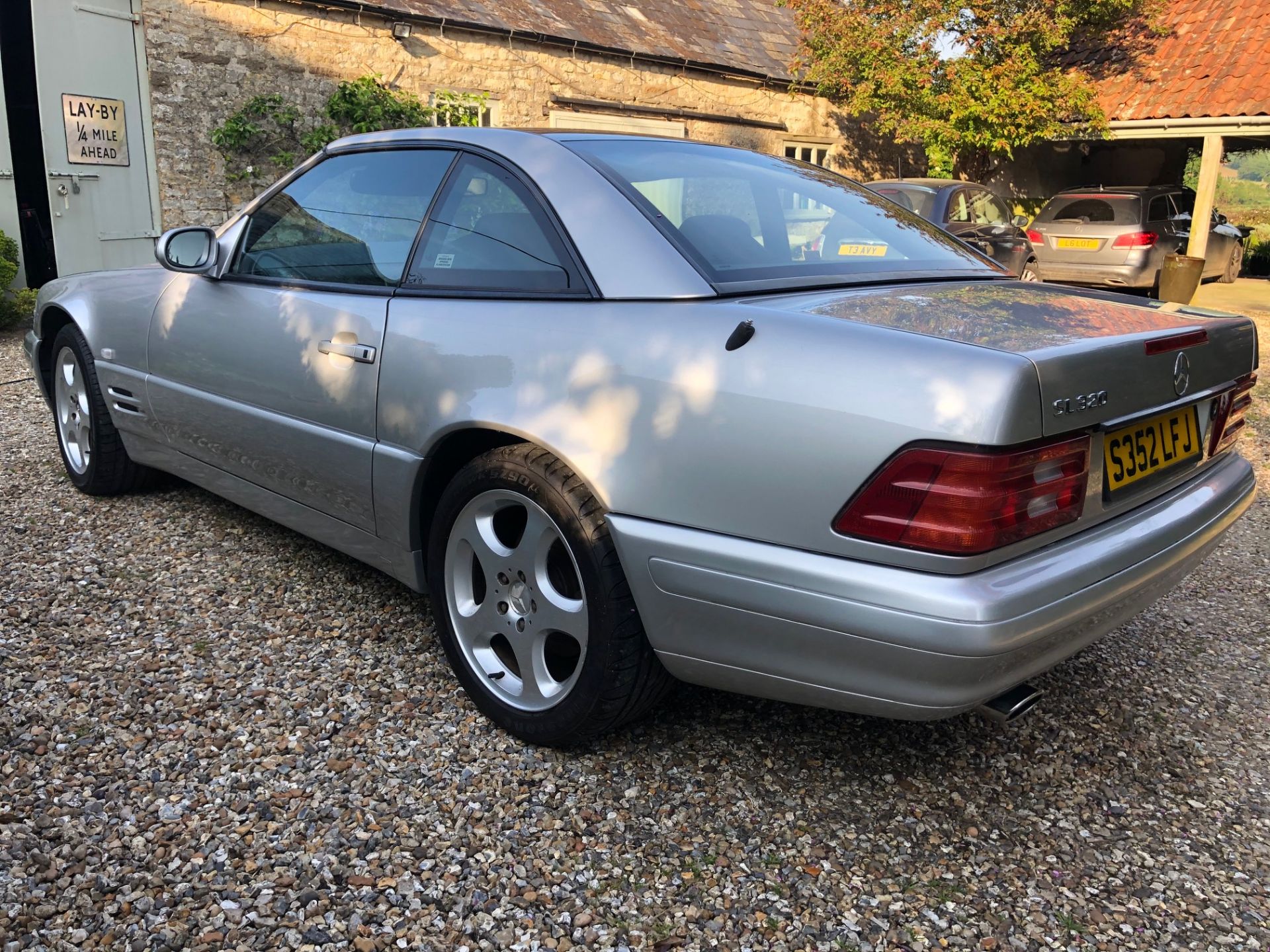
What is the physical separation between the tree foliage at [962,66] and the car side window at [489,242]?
44.6 feet

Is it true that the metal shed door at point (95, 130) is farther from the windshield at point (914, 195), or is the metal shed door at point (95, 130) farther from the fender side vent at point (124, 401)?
the windshield at point (914, 195)

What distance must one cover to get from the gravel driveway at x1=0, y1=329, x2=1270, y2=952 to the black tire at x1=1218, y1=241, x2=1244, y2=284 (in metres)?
16.2

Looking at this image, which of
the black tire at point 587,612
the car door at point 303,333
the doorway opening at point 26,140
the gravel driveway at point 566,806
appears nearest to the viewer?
the gravel driveway at point 566,806

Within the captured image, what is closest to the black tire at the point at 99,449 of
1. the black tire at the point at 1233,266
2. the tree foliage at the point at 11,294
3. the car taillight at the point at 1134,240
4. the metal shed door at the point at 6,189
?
the tree foliage at the point at 11,294

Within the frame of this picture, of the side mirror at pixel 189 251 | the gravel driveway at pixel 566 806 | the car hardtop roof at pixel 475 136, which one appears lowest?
the gravel driveway at pixel 566 806

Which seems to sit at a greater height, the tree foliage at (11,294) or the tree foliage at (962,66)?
the tree foliage at (962,66)

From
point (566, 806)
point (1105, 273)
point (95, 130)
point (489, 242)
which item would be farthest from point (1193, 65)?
point (566, 806)

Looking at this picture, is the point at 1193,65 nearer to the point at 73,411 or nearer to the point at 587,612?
the point at 73,411

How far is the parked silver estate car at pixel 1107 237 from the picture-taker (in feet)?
40.8

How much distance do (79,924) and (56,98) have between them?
9578 millimetres

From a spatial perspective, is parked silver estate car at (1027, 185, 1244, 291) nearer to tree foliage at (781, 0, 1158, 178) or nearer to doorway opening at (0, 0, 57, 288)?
tree foliage at (781, 0, 1158, 178)

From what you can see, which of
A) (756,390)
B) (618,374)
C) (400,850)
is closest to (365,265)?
(618,374)

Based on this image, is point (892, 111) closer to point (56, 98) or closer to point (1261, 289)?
point (1261, 289)

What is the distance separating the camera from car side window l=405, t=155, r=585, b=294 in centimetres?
237
